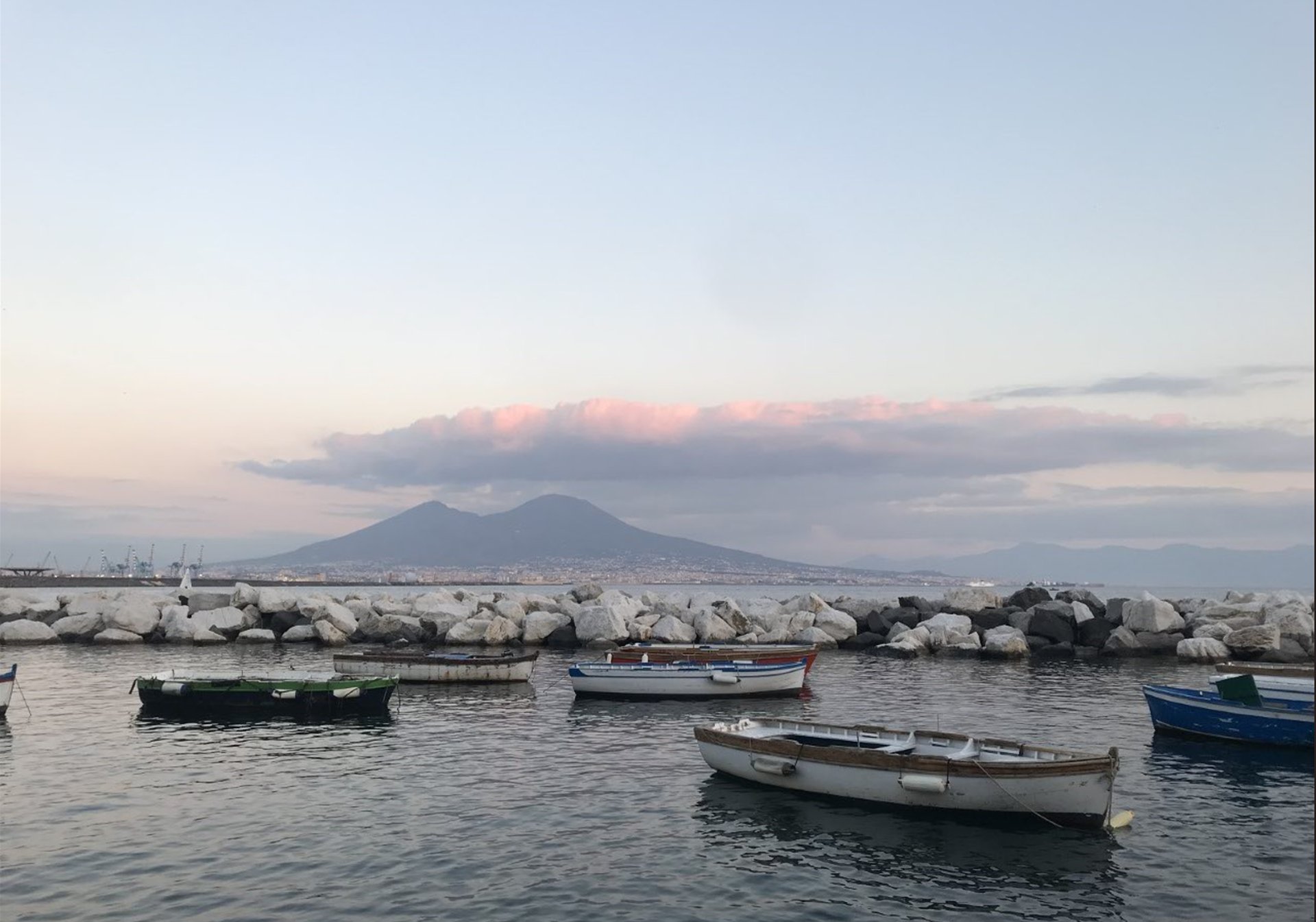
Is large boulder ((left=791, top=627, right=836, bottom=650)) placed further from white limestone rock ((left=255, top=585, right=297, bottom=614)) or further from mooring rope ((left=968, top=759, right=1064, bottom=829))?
mooring rope ((left=968, top=759, right=1064, bottom=829))

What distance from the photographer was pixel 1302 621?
54688 millimetres

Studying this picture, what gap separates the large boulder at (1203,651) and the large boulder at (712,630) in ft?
88.4

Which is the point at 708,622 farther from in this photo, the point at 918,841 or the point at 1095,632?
the point at 918,841

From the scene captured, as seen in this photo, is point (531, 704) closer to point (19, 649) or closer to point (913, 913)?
point (913, 913)

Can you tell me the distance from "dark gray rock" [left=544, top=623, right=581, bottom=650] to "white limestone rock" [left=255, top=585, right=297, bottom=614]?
19.8m

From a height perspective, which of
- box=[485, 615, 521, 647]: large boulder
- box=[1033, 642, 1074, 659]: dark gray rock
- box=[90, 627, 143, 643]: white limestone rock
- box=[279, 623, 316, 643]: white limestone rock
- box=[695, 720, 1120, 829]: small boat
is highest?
box=[695, 720, 1120, 829]: small boat

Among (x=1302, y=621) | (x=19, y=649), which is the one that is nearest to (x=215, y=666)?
(x=19, y=649)

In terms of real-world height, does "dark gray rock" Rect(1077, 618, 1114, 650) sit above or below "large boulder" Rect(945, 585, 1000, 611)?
below

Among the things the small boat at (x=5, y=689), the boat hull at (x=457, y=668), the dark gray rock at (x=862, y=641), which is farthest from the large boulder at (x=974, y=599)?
the small boat at (x=5, y=689)

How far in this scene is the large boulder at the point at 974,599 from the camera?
220 ft

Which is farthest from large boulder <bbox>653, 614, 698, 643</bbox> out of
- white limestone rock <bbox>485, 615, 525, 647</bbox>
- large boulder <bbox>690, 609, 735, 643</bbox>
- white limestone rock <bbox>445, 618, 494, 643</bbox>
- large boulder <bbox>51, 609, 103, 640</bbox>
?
large boulder <bbox>51, 609, 103, 640</bbox>

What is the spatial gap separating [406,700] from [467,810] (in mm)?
18726

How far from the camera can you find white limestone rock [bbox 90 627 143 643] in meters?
63.3

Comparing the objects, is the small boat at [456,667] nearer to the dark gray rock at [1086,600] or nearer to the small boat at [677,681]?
the small boat at [677,681]
